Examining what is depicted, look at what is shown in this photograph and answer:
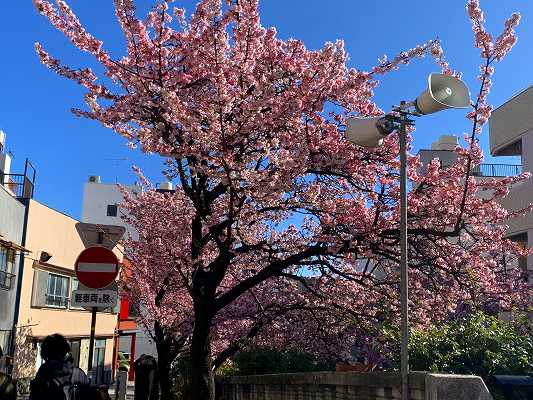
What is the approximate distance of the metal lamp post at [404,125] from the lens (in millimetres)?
5629

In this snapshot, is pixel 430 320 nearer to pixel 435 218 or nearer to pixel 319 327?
pixel 435 218

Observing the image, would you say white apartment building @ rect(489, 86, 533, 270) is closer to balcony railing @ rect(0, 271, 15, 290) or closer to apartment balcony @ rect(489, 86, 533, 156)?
apartment balcony @ rect(489, 86, 533, 156)

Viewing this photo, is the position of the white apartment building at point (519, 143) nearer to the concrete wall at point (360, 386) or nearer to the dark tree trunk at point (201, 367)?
the concrete wall at point (360, 386)

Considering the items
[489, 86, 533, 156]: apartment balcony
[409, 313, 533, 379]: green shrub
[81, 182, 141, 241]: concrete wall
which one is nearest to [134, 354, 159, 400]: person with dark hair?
[409, 313, 533, 379]: green shrub

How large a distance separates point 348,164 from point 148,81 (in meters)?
3.23

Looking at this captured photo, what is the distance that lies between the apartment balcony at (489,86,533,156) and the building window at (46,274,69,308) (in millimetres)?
18714

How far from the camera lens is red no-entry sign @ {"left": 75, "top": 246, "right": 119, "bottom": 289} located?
8.34 metres

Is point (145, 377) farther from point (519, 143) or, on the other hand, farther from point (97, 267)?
point (519, 143)

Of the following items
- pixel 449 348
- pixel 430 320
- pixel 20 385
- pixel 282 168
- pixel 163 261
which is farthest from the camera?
pixel 20 385

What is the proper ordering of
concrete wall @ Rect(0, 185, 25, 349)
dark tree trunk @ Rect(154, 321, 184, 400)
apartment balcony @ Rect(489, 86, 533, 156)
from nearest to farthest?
dark tree trunk @ Rect(154, 321, 184, 400)
concrete wall @ Rect(0, 185, 25, 349)
apartment balcony @ Rect(489, 86, 533, 156)

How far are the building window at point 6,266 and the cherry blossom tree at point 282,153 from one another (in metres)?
10.4

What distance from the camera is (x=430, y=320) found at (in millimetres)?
10570

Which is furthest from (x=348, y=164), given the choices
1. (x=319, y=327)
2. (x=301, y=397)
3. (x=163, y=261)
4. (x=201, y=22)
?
(x=163, y=261)

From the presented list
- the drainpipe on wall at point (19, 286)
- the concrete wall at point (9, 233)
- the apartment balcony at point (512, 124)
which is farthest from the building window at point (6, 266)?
the apartment balcony at point (512, 124)
